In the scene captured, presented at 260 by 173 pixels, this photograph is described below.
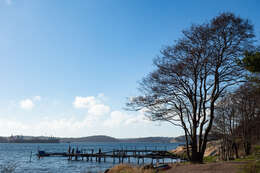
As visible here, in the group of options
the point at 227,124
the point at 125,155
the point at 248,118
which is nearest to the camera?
the point at 248,118

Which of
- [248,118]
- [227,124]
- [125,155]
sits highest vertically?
[248,118]

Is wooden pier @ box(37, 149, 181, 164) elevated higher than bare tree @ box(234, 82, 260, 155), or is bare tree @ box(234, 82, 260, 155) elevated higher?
bare tree @ box(234, 82, 260, 155)

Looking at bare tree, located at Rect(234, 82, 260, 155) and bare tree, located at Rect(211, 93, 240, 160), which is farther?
bare tree, located at Rect(211, 93, 240, 160)

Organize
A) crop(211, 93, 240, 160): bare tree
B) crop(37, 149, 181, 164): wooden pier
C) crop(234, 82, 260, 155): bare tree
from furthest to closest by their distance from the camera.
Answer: crop(37, 149, 181, 164): wooden pier, crop(211, 93, 240, 160): bare tree, crop(234, 82, 260, 155): bare tree

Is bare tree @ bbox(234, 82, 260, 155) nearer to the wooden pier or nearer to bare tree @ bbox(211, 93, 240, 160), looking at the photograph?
bare tree @ bbox(211, 93, 240, 160)

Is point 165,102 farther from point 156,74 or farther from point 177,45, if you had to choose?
point 177,45

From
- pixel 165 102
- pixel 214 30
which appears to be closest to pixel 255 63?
pixel 214 30

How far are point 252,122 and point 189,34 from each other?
16139 millimetres

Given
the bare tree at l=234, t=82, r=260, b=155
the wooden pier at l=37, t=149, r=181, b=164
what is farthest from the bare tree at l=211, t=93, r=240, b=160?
the wooden pier at l=37, t=149, r=181, b=164

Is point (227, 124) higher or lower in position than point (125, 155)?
higher

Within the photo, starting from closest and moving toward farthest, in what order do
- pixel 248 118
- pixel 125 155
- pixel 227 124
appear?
pixel 248 118
pixel 227 124
pixel 125 155

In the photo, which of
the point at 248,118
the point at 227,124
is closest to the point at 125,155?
the point at 227,124

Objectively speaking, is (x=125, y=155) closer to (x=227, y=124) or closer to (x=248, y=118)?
(x=227, y=124)

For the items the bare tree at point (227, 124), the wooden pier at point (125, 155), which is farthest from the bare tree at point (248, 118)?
the wooden pier at point (125, 155)
